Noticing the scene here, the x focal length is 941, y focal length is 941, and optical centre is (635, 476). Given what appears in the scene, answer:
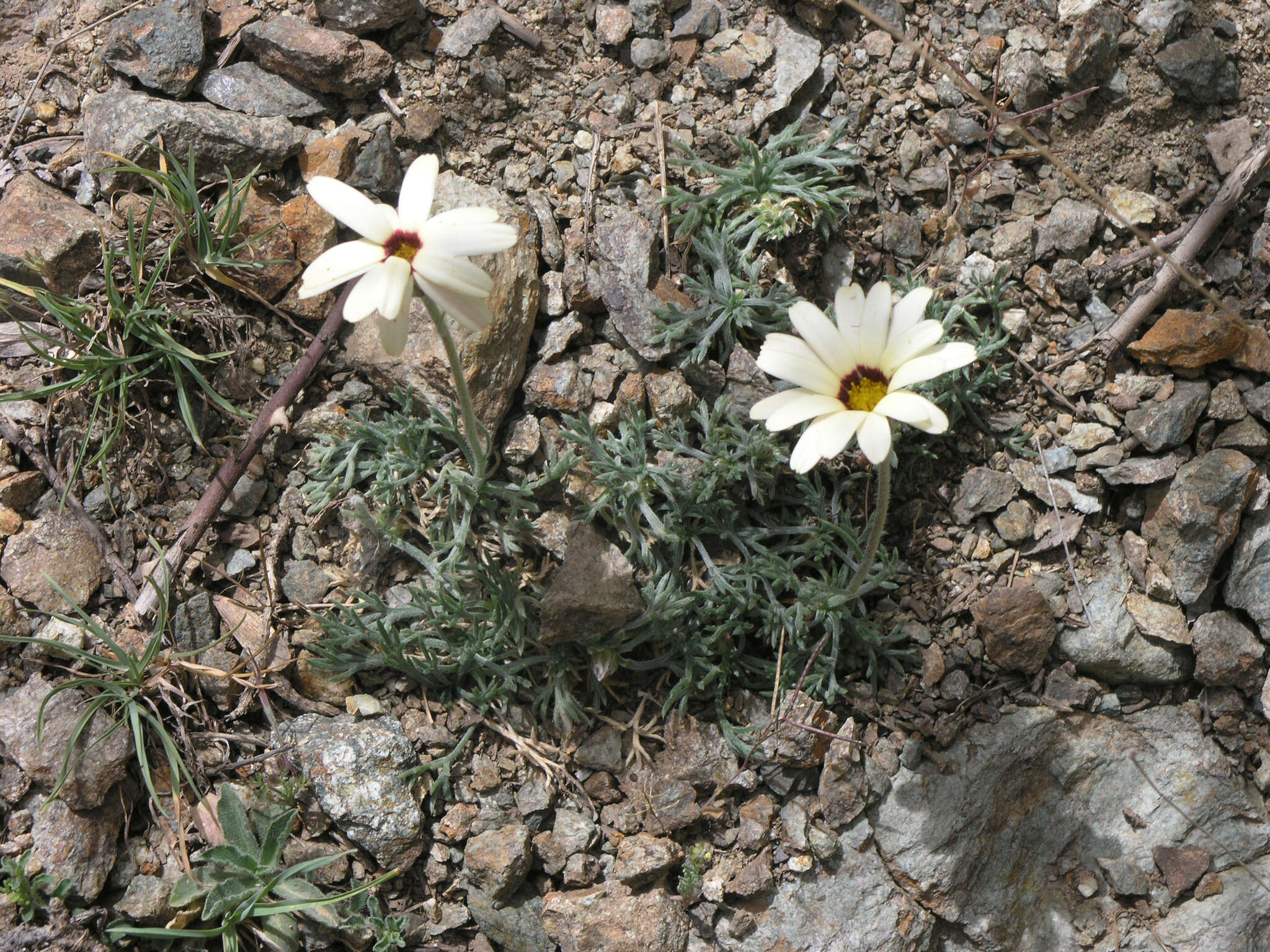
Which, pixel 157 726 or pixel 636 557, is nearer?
pixel 157 726

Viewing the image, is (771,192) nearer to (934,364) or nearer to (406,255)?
(934,364)

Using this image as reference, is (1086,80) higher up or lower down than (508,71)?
higher up

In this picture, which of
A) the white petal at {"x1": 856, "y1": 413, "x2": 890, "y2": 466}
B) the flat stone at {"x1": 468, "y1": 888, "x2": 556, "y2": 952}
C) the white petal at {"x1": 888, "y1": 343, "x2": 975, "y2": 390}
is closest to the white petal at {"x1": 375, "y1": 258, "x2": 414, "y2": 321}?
the white petal at {"x1": 856, "y1": 413, "x2": 890, "y2": 466}

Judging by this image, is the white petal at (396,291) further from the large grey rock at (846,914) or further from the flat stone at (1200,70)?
the flat stone at (1200,70)

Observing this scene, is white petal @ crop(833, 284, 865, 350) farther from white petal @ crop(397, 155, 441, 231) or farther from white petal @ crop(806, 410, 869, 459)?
white petal @ crop(397, 155, 441, 231)

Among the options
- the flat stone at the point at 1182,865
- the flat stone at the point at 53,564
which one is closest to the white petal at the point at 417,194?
the flat stone at the point at 53,564

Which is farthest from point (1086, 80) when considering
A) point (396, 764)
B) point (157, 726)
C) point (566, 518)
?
point (157, 726)

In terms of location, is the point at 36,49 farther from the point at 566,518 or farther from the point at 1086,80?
the point at 1086,80
